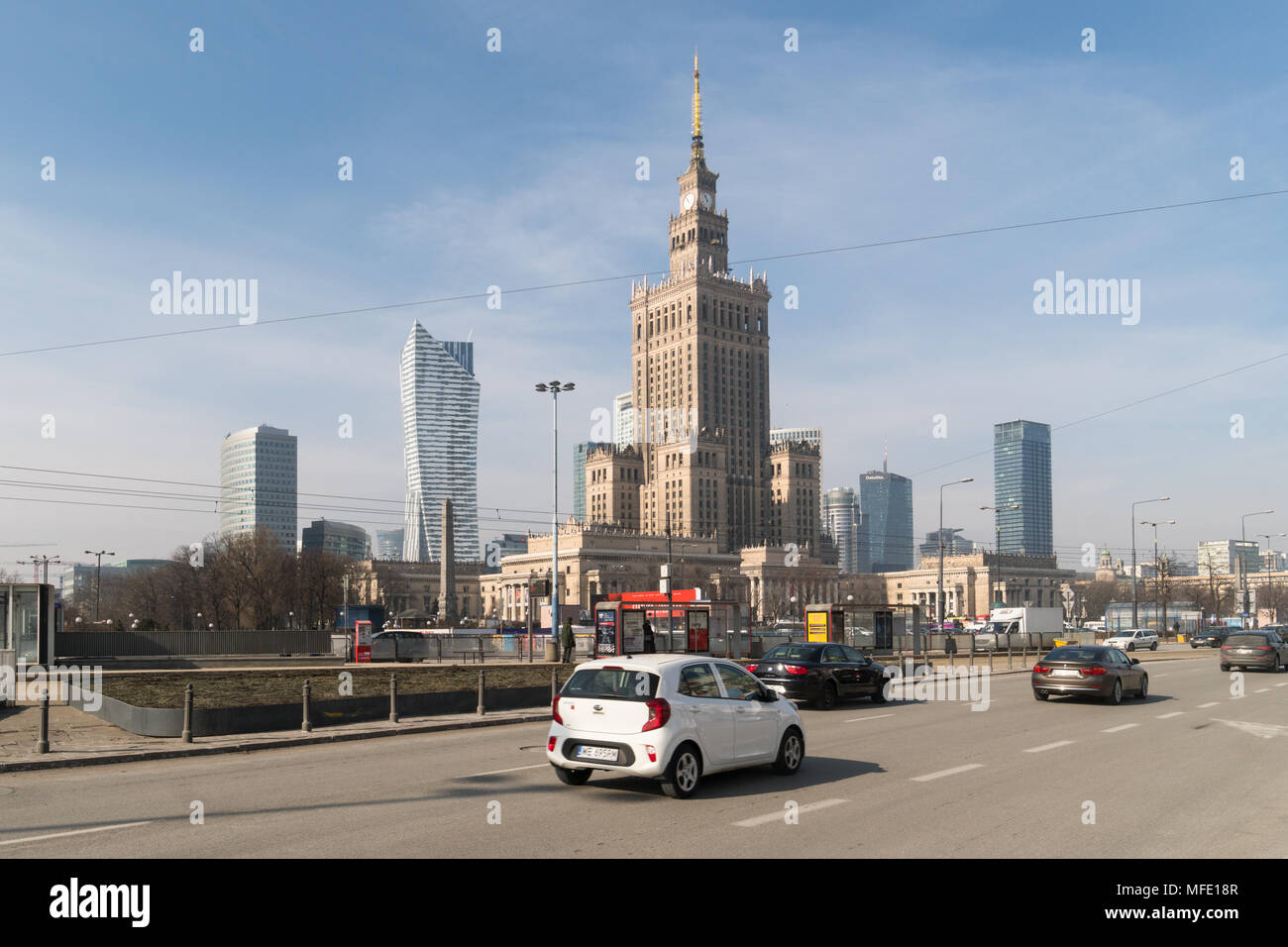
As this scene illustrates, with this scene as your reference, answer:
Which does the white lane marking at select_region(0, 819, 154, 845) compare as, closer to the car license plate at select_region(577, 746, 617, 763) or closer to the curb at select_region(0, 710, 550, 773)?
the car license plate at select_region(577, 746, 617, 763)

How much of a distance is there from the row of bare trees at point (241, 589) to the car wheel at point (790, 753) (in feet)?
208

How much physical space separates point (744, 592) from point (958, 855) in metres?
162

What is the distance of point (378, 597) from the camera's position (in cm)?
14562

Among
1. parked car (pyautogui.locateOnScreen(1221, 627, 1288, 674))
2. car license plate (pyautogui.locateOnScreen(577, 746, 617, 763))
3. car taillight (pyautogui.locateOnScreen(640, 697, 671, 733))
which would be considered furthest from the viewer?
parked car (pyautogui.locateOnScreen(1221, 627, 1288, 674))

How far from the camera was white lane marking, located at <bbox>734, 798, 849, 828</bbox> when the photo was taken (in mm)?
10227

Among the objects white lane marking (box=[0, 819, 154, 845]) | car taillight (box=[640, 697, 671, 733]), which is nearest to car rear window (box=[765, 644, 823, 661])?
car taillight (box=[640, 697, 671, 733])

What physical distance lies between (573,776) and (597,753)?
97 cm

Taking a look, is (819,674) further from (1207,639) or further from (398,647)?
(1207,639)

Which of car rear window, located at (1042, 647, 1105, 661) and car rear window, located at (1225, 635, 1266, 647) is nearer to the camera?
car rear window, located at (1042, 647, 1105, 661)

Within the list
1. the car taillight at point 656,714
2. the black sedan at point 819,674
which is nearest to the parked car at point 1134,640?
the black sedan at point 819,674

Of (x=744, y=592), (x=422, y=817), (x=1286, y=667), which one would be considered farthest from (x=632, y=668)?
(x=744, y=592)

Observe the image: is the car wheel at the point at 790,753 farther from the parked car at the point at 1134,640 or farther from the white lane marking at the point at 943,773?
the parked car at the point at 1134,640

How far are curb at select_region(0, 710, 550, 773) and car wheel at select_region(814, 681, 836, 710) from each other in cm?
742
